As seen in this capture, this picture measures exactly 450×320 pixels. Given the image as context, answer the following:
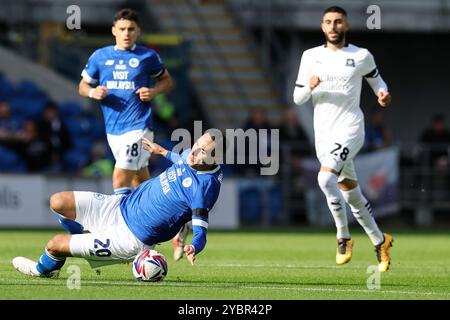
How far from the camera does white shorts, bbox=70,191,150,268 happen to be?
10195 mm

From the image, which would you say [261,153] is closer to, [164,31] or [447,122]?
[164,31]

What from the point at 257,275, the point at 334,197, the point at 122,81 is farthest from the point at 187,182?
the point at 122,81

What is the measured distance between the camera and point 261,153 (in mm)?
22047

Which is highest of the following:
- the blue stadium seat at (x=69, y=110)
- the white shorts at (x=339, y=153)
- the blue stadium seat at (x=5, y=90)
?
the blue stadium seat at (x=5, y=90)

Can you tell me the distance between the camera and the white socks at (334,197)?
12.3 meters

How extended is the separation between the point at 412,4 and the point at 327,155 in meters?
16.9

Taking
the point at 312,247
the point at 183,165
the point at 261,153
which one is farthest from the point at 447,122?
the point at 183,165

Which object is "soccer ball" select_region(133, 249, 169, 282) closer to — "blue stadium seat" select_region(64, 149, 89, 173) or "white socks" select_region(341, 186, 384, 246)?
"white socks" select_region(341, 186, 384, 246)

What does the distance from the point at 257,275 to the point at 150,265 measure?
1939 millimetres

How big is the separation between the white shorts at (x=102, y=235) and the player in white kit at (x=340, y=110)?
276 centimetres

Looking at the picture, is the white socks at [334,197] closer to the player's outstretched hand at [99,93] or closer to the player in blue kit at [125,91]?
the player in blue kit at [125,91]

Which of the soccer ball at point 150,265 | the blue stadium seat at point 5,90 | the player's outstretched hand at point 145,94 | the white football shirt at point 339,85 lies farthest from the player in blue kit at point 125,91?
the blue stadium seat at point 5,90

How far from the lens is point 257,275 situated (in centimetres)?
1184

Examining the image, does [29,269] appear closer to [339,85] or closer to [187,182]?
[187,182]
